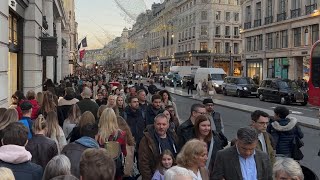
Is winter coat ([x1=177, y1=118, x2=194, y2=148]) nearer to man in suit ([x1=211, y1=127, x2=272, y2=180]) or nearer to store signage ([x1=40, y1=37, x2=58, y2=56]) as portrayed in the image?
man in suit ([x1=211, y1=127, x2=272, y2=180])

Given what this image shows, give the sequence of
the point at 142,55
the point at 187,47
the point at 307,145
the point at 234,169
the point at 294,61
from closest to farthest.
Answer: the point at 234,169, the point at 307,145, the point at 294,61, the point at 187,47, the point at 142,55

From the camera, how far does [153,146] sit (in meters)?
5.56

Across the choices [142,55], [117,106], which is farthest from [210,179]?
[142,55]

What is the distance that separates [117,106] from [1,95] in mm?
3824

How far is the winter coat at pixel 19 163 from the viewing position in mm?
4066

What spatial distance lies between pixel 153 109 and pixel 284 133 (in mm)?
2681

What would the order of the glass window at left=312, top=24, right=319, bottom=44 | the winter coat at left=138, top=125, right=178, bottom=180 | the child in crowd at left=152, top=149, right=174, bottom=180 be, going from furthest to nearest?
1. the glass window at left=312, top=24, right=319, bottom=44
2. the winter coat at left=138, top=125, right=178, bottom=180
3. the child in crowd at left=152, top=149, right=174, bottom=180

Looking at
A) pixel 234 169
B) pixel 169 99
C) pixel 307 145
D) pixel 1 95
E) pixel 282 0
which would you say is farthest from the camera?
pixel 282 0

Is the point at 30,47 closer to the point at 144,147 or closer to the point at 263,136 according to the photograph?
the point at 144,147

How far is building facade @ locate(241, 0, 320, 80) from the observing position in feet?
140

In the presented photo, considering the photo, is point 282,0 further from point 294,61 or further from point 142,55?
point 142,55

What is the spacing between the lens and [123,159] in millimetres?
5891

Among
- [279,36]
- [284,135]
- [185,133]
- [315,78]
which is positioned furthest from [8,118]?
[279,36]

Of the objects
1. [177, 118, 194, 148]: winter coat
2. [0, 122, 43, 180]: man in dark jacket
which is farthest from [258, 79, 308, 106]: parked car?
[0, 122, 43, 180]: man in dark jacket
